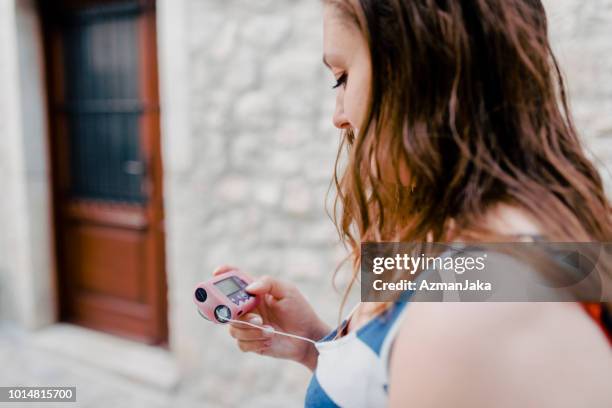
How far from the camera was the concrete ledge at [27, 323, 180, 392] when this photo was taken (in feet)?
9.95

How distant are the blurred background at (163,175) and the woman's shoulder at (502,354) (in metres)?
1.39

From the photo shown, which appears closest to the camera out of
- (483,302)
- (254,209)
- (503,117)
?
(483,302)

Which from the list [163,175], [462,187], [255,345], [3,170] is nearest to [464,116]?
[462,187]

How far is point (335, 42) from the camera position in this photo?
780mm

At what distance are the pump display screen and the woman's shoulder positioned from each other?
477mm

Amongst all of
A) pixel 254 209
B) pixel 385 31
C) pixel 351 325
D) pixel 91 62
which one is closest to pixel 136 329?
pixel 254 209

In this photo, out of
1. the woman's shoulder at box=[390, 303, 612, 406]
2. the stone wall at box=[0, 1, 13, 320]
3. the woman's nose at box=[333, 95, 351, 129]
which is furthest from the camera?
the stone wall at box=[0, 1, 13, 320]

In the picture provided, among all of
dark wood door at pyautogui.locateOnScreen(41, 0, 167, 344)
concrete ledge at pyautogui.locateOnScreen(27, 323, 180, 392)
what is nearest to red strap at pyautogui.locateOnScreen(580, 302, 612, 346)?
concrete ledge at pyautogui.locateOnScreen(27, 323, 180, 392)

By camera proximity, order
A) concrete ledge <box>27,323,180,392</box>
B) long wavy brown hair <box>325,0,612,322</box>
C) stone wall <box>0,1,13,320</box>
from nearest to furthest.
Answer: long wavy brown hair <box>325,0,612,322</box>, concrete ledge <box>27,323,180,392</box>, stone wall <box>0,1,13,320</box>

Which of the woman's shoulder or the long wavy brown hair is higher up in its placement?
the long wavy brown hair

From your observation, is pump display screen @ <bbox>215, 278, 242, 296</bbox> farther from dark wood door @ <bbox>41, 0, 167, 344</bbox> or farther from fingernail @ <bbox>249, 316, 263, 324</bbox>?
dark wood door @ <bbox>41, 0, 167, 344</bbox>

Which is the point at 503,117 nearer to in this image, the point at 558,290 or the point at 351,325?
the point at 558,290

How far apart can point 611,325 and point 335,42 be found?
511mm

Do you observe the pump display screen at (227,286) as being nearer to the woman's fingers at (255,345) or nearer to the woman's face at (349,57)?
the woman's fingers at (255,345)
